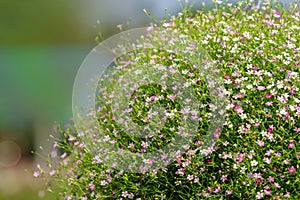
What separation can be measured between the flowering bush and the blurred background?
464 centimetres

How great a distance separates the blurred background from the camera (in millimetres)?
8211

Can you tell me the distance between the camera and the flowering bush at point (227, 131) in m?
2.30

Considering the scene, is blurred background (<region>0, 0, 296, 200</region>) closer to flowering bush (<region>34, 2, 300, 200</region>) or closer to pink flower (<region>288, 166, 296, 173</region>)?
flowering bush (<region>34, 2, 300, 200</region>)

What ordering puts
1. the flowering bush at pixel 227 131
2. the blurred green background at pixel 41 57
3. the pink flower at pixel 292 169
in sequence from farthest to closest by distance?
1. the blurred green background at pixel 41 57
2. the flowering bush at pixel 227 131
3. the pink flower at pixel 292 169

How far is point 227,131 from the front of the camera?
92.4 inches

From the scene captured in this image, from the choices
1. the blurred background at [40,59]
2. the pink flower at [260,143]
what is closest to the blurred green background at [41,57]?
the blurred background at [40,59]

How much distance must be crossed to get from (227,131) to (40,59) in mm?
7698

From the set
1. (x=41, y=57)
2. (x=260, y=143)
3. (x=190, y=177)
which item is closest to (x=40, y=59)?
(x=41, y=57)

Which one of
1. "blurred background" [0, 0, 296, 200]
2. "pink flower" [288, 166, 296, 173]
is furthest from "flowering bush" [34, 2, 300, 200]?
"blurred background" [0, 0, 296, 200]

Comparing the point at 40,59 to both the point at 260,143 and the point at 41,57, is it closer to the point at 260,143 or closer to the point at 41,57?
the point at 41,57

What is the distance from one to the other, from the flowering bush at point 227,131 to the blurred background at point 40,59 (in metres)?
4.64

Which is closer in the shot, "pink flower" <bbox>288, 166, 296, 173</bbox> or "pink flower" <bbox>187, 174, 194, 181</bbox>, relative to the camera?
"pink flower" <bbox>288, 166, 296, 173</bbox>

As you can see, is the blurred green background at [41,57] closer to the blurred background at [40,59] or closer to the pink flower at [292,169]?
the blurred background at [40,59]

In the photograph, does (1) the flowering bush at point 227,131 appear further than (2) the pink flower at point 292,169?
Yes
